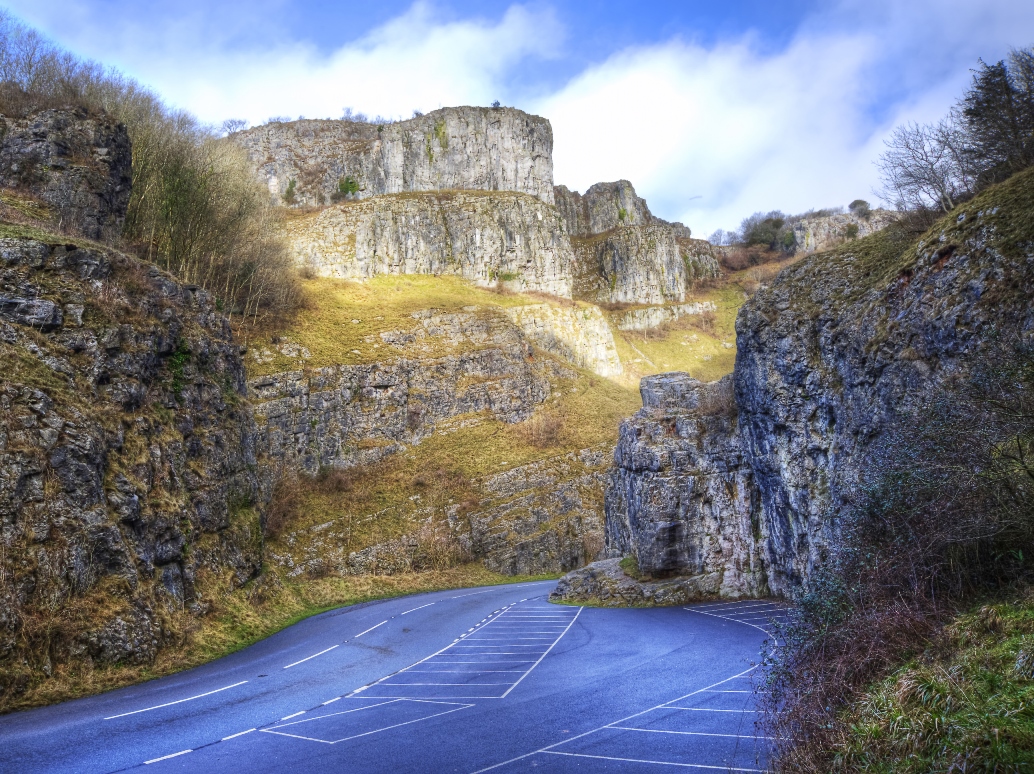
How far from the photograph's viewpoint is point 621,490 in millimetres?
28500

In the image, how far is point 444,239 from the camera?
211 feet

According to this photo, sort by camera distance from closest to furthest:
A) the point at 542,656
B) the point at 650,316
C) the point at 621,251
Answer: the point at 542,656, the point at 650,316, the point at 621,251

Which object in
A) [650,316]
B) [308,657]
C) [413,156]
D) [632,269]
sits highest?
[413,156]

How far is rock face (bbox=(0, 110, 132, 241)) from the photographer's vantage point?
A: 20812mm

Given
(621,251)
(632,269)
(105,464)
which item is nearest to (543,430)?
(105,464)

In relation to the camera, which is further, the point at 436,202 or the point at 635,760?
the point at 436,202

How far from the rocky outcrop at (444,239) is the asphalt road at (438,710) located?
160ft

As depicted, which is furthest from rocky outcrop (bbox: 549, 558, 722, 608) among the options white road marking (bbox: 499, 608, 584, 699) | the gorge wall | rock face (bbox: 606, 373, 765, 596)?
the gorge wall

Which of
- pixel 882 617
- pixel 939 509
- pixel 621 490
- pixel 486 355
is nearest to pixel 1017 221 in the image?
pixel 939 509

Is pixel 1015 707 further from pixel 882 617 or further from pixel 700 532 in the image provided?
pixel 700 532

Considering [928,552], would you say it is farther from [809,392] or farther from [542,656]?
[809,392]

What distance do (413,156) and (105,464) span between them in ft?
201

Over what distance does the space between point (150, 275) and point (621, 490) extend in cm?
2035

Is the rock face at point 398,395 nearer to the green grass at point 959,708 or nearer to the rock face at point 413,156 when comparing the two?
the rock face at point 413,156
